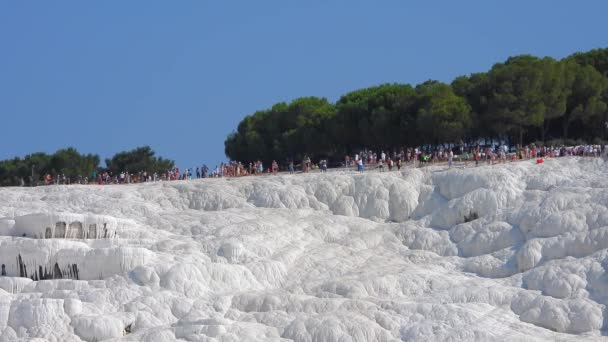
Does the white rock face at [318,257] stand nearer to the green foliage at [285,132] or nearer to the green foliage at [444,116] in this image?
the green foliage at [444,116]

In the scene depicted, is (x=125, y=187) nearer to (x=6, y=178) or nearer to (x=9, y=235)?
(x=9, y=235)

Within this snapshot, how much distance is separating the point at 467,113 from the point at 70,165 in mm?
35691

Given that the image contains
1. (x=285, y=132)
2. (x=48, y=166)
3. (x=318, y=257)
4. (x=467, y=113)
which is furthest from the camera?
(x=48, y=166)

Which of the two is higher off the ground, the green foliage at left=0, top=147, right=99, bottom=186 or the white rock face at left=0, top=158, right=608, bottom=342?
the green foliage at left=0, top=147, right=99, bottom=186

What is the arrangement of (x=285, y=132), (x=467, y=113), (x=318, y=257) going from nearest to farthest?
(x=318, y=257), (x=467, y=113), (x=285, y=132)

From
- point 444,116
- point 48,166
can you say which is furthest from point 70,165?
point 444,116

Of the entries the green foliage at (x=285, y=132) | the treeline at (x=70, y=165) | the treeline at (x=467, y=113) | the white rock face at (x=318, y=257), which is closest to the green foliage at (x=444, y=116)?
the treeline at (x=467, y=113)

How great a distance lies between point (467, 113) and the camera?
250 ft

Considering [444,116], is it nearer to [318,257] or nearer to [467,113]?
[467,113]

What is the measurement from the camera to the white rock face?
1722 inches

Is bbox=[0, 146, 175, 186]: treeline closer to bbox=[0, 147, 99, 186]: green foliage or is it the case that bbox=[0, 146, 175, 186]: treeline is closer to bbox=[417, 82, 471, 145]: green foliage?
bbox=[0, 147, 99, 186]: green foliage

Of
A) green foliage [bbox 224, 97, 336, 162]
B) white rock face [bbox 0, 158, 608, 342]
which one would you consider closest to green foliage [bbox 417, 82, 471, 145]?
green foliage [bbox 224, 97, 336, 162]

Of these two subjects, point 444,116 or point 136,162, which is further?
point 136,162

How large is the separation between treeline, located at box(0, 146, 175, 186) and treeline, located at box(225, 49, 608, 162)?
1279cm
